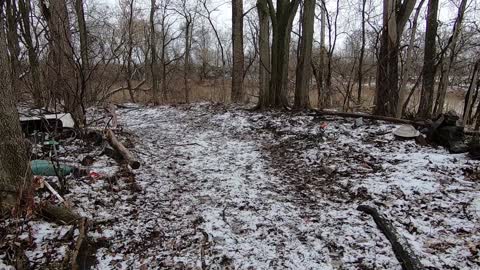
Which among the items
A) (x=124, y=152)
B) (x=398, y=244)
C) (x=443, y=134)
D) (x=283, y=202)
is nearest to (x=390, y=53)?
(x=443, y=134)

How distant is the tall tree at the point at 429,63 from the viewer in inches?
327

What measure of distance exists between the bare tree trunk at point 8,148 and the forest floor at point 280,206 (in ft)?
0.81

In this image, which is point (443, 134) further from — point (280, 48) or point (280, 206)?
point (280, 48)

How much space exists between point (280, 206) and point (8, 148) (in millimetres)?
2594

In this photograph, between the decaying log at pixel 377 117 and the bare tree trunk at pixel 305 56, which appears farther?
the bare tree trunk at pixel 305 56

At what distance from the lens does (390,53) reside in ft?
21.4

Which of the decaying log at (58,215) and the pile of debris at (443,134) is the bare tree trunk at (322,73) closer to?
the pile of debris at (443,134)

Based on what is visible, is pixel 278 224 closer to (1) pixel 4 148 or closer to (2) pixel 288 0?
(1) pixel 4 148

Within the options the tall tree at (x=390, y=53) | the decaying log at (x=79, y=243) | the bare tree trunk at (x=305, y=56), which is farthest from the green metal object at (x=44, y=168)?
the tall tree at (x=390, y=53)

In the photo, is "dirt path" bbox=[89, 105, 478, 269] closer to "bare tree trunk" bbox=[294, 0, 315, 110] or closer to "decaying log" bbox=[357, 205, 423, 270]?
"decaying log" bbox=[357, 205, 423, 270]

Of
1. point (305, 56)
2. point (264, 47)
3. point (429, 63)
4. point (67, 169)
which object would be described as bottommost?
point (67, 169)

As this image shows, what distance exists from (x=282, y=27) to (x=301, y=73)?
1.26 meters

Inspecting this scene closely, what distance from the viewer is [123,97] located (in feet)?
51.5

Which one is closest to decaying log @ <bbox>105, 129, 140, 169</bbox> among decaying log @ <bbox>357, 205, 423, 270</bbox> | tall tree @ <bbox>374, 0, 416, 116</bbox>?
decaying log @ <bbox>357, 205, 423, 270</bbox>
